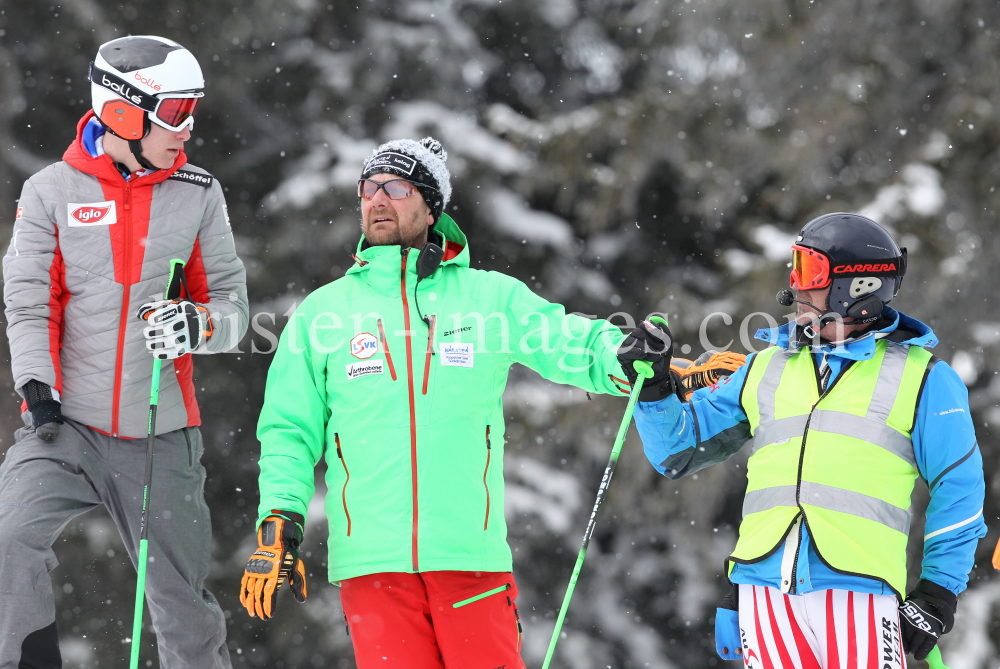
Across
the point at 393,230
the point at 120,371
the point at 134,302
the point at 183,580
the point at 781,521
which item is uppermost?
the point at 393,230

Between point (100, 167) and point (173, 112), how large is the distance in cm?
34

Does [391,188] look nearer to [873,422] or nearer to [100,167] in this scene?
[100,167]

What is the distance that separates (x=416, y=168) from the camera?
3.93m

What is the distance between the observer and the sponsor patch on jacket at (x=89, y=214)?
3.72 metres

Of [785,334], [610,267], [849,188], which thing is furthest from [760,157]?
[785,334]

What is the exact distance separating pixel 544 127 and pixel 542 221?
2.94ft

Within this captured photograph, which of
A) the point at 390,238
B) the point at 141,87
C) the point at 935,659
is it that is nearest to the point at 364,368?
the point at 390,238

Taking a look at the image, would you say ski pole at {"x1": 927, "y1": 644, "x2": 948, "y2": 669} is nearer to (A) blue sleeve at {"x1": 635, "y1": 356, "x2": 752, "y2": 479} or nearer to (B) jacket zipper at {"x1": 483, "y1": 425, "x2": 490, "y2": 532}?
(A) blue sleeve at {"x1": 635, "y1": 356, "x2": 752, "y2": 479}

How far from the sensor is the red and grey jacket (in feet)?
12.1

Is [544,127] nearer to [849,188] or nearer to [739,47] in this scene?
[739,47]

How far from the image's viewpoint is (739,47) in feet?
30.0

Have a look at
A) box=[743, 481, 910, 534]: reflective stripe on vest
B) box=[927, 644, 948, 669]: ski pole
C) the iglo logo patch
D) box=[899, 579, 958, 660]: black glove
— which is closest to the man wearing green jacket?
the iglo logo patch

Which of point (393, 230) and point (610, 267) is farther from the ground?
point (393, 230)

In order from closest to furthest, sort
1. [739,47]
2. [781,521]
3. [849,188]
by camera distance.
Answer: [781,521] < [849,188] < [739,47]
